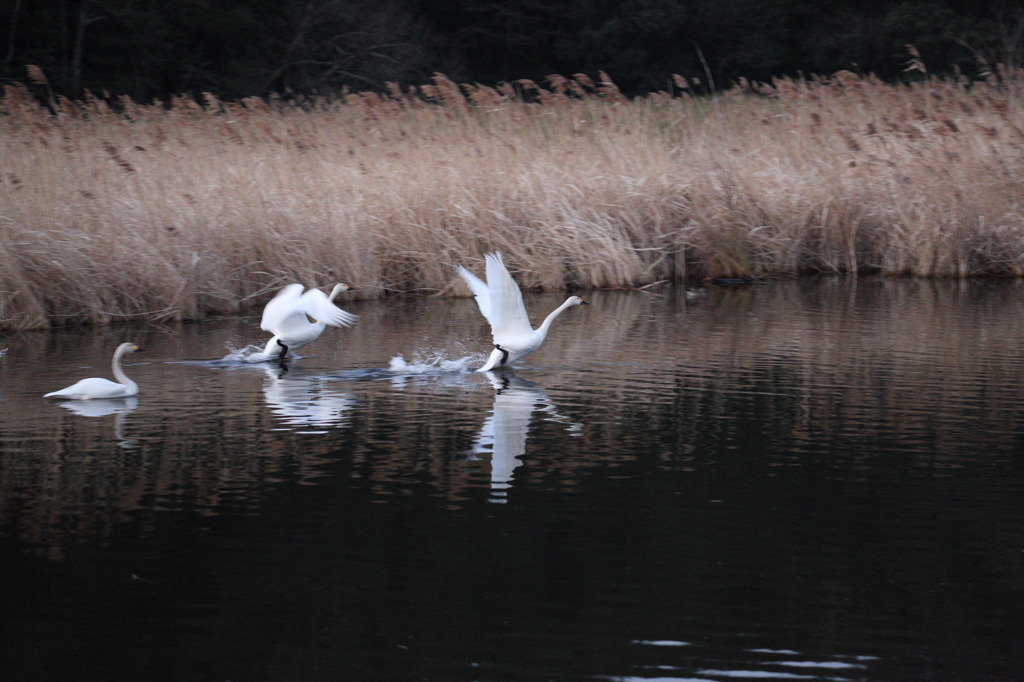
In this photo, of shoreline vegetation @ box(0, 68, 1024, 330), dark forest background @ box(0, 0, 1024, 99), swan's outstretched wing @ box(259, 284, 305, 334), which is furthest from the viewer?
dark forest background @ box(0, 0, 1024, 99)

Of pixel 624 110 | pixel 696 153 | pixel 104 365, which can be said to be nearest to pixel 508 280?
pixel 104 365

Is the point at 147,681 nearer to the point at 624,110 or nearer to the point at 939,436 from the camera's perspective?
the point at 939,436

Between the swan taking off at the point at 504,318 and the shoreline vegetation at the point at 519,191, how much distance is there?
3.29 metres

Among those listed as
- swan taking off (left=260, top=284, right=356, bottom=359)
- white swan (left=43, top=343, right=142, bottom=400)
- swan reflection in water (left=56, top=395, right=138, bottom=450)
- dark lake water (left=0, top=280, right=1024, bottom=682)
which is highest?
swan taking off (left=260, top=284, right=356, bottom=359)

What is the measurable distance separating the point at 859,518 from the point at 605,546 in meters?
0.97

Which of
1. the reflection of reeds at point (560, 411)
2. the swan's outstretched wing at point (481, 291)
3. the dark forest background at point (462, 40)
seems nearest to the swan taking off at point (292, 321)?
the reflection of reeds at point (560, 411)

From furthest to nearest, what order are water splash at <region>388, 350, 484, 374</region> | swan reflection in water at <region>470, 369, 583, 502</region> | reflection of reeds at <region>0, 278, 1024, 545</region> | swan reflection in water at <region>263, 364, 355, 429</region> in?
water splash at <region>388, 350, 484, 374</region>, swan reflection in water at <region>263, 364, 355, 429</region>, swan reflection in water at <region>470, 369, 583, 502</region>, reflection of reeds at <region>0, 278, 1024, 545</region>

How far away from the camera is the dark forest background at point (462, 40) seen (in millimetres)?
25312

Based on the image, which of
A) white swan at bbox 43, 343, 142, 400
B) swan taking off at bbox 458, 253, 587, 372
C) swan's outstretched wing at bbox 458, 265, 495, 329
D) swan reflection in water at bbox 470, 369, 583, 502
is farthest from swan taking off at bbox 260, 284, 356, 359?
white swan at bbox 43, 343, 142, 400

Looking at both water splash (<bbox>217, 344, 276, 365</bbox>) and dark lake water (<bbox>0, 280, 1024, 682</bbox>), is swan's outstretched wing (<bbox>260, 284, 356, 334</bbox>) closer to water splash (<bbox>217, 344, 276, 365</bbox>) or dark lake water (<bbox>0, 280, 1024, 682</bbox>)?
water splash (<bbox>217, 344, 276, 365</bbox>)

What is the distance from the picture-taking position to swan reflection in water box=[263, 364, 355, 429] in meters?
6.39

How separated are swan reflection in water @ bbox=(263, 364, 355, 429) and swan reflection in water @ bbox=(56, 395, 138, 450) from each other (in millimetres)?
705

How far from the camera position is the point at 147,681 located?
3.24 m

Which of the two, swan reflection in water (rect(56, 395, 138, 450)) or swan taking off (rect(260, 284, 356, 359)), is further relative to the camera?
swan taking off (rect(260, 284, 356, 359))
